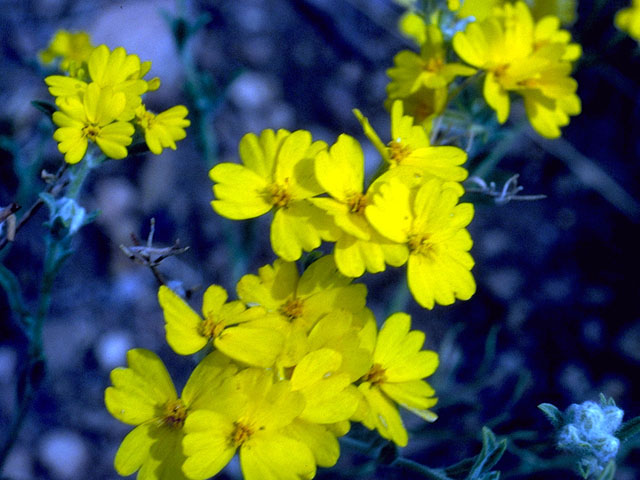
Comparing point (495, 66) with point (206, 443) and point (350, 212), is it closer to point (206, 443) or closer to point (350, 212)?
point (350, 212)

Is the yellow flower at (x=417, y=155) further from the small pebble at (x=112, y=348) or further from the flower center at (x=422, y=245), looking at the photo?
the small pebble at (x=112, y=348)

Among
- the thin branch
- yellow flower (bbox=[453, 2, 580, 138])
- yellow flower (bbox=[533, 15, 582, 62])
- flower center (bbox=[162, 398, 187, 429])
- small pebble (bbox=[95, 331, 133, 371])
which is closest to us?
flower center (bbox=[162, 398, 187, 429])

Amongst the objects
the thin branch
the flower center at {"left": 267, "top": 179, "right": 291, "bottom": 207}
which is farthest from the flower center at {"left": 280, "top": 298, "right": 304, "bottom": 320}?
the thin branch

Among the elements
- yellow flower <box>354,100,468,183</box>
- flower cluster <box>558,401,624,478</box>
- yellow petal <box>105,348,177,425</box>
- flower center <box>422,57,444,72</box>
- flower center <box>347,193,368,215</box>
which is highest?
flower center <box>422,57,444,72</box>

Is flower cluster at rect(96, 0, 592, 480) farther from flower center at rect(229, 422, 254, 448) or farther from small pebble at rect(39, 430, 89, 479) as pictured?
small pebble at rect(39, 430, 89, 479)

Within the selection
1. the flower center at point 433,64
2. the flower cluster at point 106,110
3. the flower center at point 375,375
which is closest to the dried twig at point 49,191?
the flower cluster at point 106,110

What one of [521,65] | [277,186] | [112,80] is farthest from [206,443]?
[521,65]

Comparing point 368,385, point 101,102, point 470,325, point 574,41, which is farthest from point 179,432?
point 574,41
